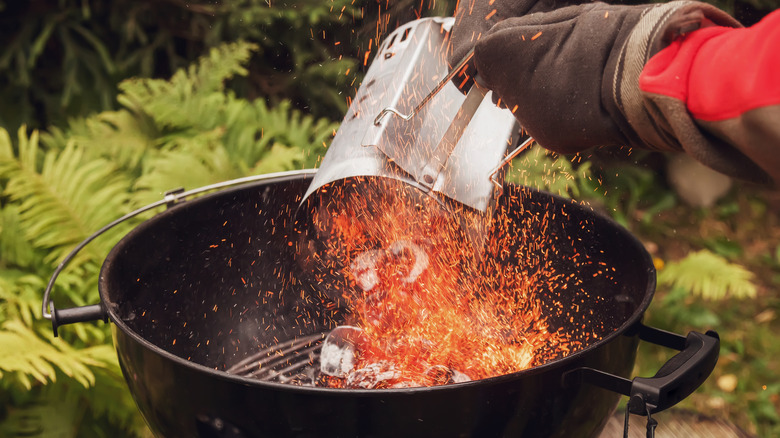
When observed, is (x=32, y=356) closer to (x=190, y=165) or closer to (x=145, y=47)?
(x=190, y=165)

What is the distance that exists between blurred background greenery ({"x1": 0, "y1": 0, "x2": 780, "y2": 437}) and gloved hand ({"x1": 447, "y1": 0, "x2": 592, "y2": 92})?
119cm

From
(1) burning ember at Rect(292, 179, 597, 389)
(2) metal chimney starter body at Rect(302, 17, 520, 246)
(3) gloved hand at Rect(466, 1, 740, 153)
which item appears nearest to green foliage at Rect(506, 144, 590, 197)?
(1) burning ember at Rect(292, 179, 597, 389)

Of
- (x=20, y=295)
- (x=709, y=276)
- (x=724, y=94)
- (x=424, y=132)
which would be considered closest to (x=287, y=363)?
(x=424, y=132)

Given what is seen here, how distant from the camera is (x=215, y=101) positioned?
95.7 inches

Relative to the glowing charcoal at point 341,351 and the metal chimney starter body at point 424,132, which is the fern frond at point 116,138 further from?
the metal chimney starter body at point 424,132

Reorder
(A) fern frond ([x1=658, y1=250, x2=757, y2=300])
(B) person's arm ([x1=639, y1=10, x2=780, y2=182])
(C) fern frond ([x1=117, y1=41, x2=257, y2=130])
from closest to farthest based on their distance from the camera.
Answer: (B) person's arm ([x1=639, y1=10, x2=780, y2=182]) < (A) fern frond ([x1=658, y1=250, x2=757, y2=300]) < (C) fern frond ([x1=117, y1=41, x2=257, y2=130])

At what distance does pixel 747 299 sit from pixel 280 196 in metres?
2.17

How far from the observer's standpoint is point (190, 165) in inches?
80.6

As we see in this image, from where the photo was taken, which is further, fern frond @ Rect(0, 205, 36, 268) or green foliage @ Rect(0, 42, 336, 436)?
fern frond @ Rect(0, 205, 36, 268)

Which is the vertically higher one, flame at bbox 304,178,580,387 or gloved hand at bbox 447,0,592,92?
gloved hand at bbox 447,0,592,92

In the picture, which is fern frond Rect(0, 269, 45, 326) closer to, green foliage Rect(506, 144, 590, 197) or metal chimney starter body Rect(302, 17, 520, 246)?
metal chimney starter body Rect(302, 17, 520, 246)

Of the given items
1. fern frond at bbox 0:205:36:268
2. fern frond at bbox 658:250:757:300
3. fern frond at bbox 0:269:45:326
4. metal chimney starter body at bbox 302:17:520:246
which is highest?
metal chimney starter body at bbox 302:17:520:246

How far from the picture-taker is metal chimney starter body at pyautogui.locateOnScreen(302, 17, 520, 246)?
104 centimetres

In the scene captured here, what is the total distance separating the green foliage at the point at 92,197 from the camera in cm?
170
